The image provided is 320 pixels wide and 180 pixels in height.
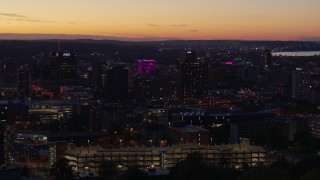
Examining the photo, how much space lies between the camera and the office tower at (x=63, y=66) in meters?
61.4

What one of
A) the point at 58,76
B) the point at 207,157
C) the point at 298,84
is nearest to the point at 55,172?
the point at 207,157

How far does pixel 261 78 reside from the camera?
6228 centimetres

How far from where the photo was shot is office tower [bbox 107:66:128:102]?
47284mm

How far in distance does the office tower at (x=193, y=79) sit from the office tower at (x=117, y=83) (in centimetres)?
399

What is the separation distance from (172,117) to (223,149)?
37.0 feet

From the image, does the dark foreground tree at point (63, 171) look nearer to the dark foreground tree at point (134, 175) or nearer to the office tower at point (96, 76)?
the dark foreground tree at point (134, 175)

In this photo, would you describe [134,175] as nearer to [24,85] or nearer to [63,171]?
[63,171]

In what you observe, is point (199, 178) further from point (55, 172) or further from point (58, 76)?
point (58, 76)

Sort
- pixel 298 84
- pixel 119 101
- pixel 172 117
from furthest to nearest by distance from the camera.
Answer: pixel 298 84, pixel 119 101, pixel 172 117

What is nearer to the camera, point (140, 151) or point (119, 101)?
point (140, 151)

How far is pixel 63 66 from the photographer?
61750 mm

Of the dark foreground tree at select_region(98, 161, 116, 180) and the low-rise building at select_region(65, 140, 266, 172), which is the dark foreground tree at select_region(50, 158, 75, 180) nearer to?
the dark foreground tree at select_region(98, 161, 116, 180)

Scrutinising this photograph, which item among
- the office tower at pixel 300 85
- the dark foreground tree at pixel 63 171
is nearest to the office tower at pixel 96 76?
the office tower at pixel 300 85

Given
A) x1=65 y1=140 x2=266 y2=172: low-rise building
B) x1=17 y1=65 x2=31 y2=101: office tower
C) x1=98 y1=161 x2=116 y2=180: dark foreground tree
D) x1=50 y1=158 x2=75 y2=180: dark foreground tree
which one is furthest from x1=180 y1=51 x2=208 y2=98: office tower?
x1=50 y1=158 x2=75 y2=180: dark foreground tree
